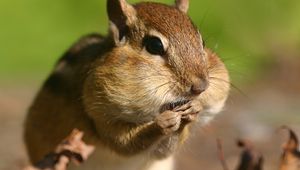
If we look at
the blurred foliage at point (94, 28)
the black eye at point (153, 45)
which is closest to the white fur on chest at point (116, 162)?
the black eye at point (153, 45)

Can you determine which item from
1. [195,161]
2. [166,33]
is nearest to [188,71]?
[166,33]

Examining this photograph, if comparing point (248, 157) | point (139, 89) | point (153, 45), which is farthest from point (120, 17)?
point (248, 157)

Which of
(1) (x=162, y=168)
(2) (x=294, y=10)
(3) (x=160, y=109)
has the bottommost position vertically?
(2) (x=294, y=10)

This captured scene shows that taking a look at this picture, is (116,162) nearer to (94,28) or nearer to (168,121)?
(168,121)

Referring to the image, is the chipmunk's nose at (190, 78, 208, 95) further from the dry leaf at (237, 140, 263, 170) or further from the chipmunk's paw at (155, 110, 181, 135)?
the dry leaf at (237, 140, 263, 170)

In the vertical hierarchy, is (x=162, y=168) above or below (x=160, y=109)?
below

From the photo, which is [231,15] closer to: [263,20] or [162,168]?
[263,20]

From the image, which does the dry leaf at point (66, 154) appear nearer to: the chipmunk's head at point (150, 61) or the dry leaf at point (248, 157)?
the chipmunk's head at point (150, 61)

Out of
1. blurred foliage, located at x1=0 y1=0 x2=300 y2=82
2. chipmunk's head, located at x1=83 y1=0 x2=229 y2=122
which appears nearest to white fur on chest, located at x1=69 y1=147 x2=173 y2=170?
chipmunk's head, located at x1=83 y1=0 x2=229 y2=122
